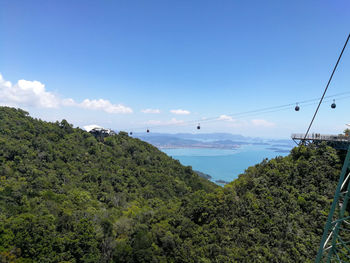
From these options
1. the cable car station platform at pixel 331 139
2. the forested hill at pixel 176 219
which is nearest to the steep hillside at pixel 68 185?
the forested hill at pixel 176 219

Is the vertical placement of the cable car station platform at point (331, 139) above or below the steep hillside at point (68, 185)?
above

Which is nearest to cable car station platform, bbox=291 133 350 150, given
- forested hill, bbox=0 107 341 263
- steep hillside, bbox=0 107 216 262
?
forested hill, bbox=0 107 341 263

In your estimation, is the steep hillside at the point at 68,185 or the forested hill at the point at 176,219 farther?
the steep hillside at the point at 68,185

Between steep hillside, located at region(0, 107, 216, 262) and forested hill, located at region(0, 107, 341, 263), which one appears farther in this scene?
steep hillside, located at region(0, 107, 216, 262)

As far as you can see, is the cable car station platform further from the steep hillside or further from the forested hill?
the steep hillside

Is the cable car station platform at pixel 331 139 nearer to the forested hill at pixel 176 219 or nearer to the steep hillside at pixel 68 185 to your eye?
the forested hill at pixel 176 219

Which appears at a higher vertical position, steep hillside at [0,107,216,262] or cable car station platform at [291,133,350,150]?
cable car station platform at [291,133,350,150]

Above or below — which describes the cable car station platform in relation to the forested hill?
above

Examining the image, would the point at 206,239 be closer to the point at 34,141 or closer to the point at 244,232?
the point at 244,232
